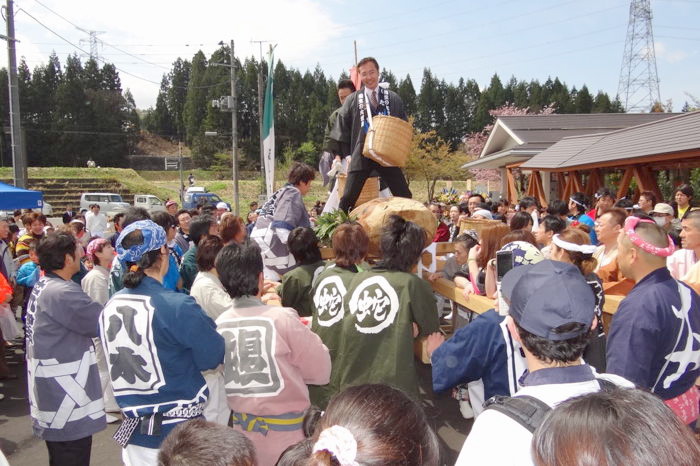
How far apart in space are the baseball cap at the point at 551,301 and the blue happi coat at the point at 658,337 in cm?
86

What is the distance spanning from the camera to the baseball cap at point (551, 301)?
1.54 m

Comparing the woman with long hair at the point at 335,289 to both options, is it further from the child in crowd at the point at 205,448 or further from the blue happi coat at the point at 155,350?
the child in crowd at the point at 205,448

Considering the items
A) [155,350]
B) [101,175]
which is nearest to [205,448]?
[155,350]

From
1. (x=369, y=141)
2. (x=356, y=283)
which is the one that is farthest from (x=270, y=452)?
(x=369, y=141)

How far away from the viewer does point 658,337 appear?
2.26 meters

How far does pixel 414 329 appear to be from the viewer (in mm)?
3010

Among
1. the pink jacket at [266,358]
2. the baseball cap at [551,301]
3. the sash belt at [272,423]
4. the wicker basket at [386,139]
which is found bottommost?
the sash belt at [272,423]

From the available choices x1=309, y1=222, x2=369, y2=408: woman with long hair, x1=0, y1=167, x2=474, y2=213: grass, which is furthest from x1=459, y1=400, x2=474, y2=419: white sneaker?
x1=0, y1=167, x2=474, y2=213: grass

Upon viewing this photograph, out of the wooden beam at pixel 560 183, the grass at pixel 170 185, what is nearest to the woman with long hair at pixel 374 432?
the wooden beam at pixel 560 183

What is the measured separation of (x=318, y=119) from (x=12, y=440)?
57.6 meters

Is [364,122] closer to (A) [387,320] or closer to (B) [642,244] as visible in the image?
(A) [387,320]

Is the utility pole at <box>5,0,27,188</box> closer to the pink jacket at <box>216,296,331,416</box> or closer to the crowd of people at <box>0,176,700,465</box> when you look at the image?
the crowd of people at <box>0,176,700,465</box>

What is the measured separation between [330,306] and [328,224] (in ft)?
5.43

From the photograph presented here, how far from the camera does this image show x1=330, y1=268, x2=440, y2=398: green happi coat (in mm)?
2947
